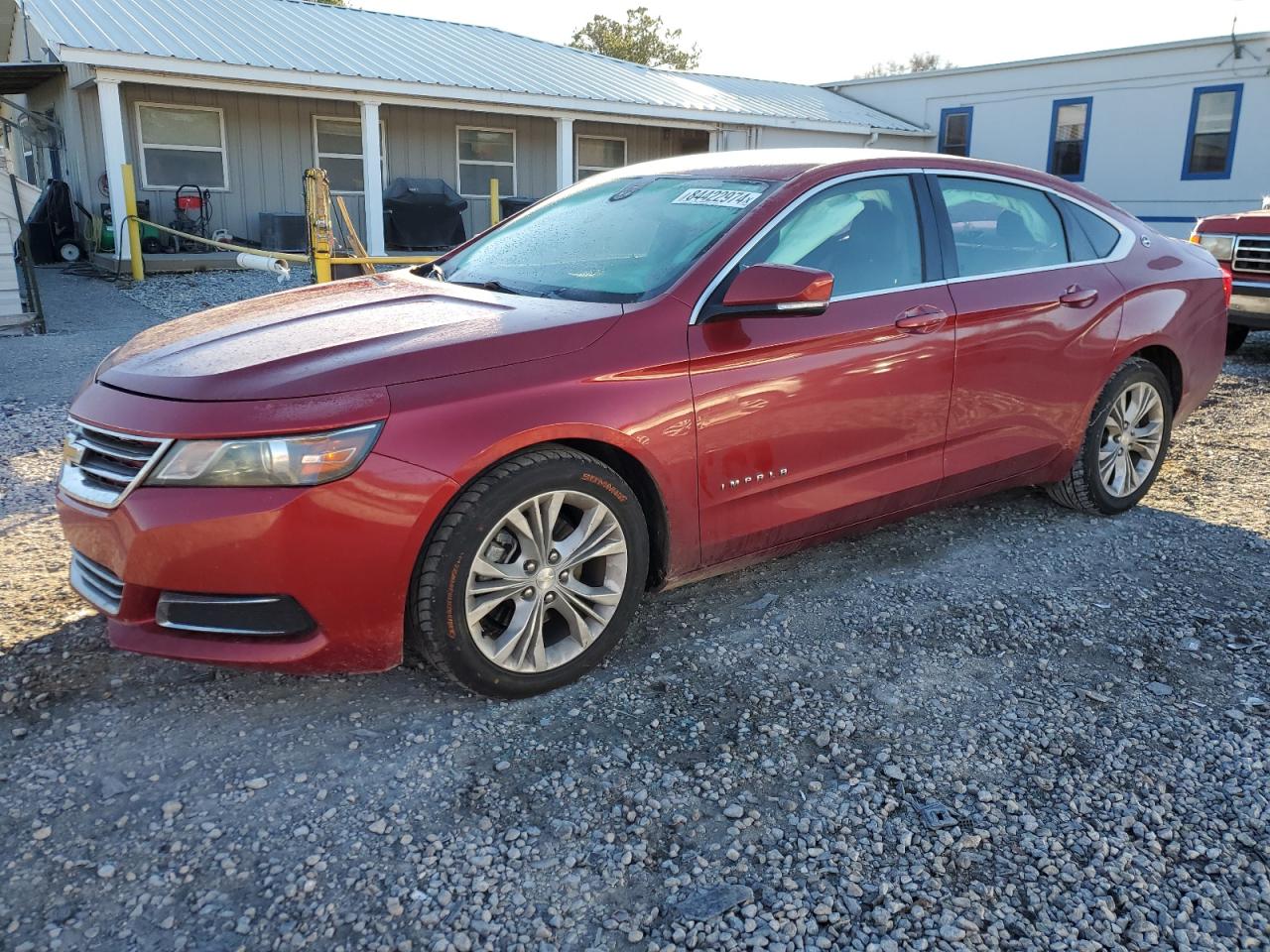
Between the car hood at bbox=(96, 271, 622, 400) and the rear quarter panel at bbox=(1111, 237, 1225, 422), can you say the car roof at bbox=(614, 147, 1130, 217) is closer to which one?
the rear quarter panel at bbox=(1111, 237, 1225, 422)

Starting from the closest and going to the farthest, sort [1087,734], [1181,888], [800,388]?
[1181,888], [1087,734], [800,388]

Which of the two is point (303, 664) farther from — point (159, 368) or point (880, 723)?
point (880, 723)

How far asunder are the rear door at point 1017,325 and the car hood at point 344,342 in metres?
1.61

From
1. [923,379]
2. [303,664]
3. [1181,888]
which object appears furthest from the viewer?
[923,379]

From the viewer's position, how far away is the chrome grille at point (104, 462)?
278 centimetres

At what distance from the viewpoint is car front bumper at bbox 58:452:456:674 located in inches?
106

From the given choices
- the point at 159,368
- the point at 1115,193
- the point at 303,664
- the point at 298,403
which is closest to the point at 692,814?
the point at 303,664

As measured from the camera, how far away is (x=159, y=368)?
2.99 metres

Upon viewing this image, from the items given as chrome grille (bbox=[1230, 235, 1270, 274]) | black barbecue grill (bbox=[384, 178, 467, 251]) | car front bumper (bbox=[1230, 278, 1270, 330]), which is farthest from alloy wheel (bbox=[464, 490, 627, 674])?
black barbecue grill (bbox=[384, 178, 467, 251])

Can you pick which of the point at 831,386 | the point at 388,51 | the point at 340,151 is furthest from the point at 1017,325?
the point at 340,151

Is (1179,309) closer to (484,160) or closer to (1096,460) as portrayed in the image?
(1096,460)

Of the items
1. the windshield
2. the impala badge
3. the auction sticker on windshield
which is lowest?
the impala badge

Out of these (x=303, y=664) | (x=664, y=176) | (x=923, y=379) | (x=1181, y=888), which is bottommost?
(x=1181, y=888)

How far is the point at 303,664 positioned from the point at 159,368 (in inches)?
38.4
